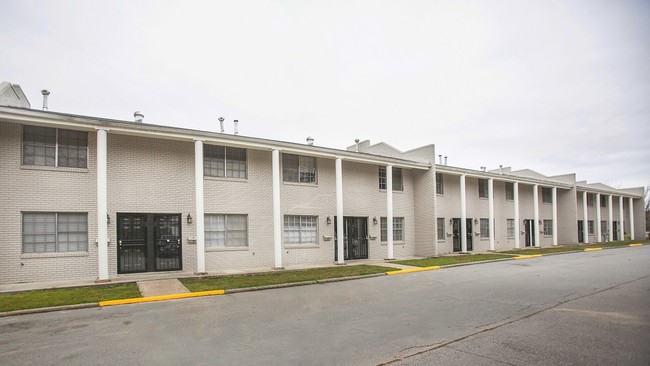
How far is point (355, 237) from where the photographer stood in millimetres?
19766

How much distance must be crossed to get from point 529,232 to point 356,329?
2871 centimetres

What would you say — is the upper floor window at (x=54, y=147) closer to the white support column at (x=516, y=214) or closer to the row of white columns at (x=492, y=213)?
the row of white columns at (x=492, y=213)

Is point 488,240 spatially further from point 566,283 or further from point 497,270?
point 566,283

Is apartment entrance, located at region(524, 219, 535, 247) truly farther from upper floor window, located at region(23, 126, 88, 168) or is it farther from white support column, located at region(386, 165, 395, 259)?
upper floor window, located at region(23, 126, 88, 168)

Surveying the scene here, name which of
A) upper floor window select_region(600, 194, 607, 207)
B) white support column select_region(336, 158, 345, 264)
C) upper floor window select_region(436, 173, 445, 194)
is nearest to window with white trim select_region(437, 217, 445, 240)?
upper floor window select_region(436, 173, 445, 194)

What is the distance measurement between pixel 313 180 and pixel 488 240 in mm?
14959

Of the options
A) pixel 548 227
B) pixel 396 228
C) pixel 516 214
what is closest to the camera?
pixel 396 228

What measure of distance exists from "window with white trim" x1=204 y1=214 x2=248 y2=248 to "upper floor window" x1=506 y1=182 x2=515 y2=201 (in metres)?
21.6

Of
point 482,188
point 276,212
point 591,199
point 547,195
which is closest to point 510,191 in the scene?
point 482,188

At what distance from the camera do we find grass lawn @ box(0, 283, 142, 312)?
28.8 ft

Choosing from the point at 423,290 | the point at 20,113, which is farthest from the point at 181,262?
the point at 423,290

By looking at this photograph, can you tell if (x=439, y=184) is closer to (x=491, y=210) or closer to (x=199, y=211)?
(x=491, y=210)

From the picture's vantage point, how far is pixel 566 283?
1200 cm

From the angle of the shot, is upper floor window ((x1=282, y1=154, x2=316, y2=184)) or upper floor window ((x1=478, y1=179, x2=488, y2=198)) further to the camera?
upper floor window ((x1=478, y1=179, x2=488, y2=198))
